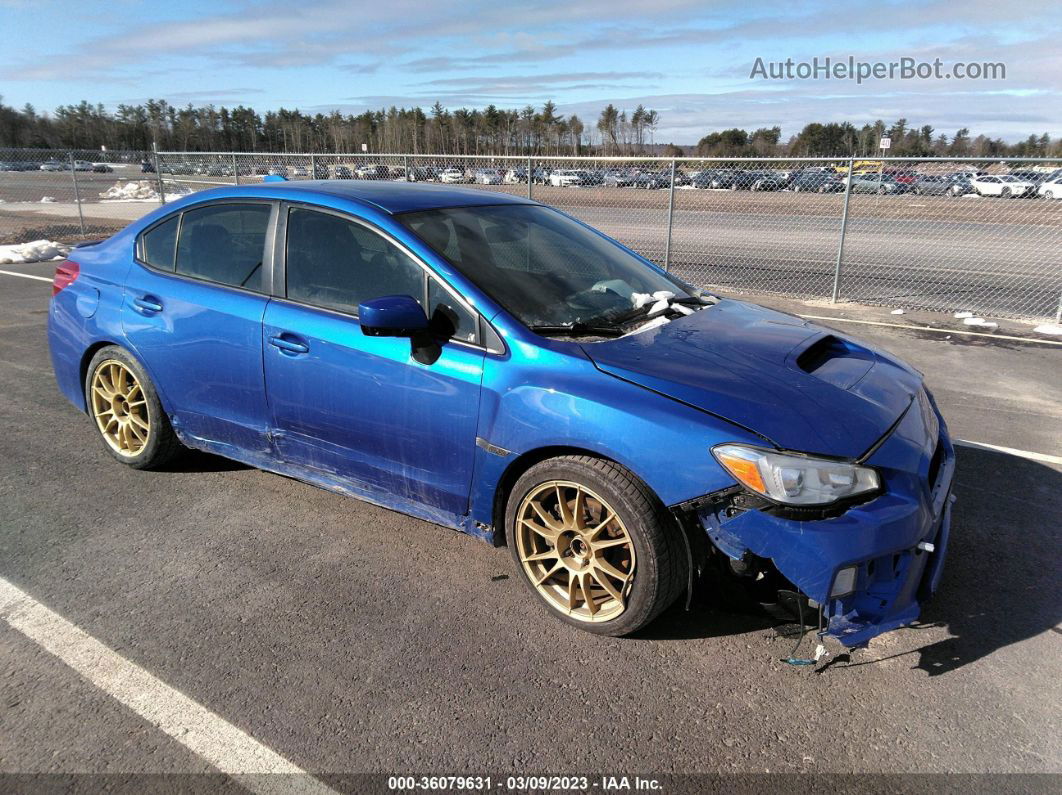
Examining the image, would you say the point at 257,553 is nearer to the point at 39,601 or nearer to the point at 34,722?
the point at 39,601

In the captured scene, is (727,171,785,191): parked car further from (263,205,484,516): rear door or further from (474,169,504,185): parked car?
(263,205,484,516): rear door

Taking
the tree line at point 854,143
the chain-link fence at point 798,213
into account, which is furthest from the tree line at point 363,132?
the chain-link fence at point 798,213

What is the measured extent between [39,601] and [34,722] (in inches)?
32.0

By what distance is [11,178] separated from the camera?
27.7 metres

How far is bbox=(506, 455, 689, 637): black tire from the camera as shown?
8.64 ft

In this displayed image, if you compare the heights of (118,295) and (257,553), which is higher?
(118,295)

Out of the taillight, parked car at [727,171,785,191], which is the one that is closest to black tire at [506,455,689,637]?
the taillight

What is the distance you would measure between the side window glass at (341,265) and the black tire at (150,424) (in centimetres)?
122

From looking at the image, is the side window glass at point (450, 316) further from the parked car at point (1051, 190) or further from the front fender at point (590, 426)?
the parked car at point (1051, 190)

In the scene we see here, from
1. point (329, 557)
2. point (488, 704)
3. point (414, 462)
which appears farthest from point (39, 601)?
point (488, 704)

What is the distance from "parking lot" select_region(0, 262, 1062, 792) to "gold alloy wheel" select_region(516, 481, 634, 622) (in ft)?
0.43

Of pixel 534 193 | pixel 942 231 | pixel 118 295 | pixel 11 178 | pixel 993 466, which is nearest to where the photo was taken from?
pixel 118 295

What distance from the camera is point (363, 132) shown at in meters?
117

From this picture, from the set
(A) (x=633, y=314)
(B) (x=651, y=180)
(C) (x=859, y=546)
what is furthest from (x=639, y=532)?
(B) (x=651, y=180)
